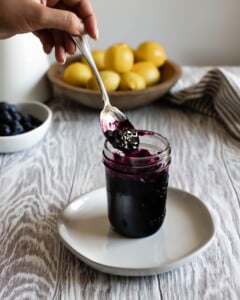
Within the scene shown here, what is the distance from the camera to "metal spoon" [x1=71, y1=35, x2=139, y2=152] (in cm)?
71

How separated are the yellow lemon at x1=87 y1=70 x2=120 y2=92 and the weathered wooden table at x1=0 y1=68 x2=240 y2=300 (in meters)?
0.07

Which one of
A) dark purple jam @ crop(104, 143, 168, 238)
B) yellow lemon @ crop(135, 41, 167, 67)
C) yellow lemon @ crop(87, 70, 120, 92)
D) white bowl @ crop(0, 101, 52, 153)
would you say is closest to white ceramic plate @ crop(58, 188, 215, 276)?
dark purple jam @ crop(104, 143, 168, 238)

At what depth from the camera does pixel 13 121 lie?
97cm

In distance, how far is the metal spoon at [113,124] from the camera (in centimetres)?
71

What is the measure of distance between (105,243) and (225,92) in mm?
484

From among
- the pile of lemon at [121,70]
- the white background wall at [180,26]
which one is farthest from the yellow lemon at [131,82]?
the white background wall at [180,26]

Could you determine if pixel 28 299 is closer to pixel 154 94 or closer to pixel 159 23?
pixel 154 94

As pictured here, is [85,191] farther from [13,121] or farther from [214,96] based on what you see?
[214,96]

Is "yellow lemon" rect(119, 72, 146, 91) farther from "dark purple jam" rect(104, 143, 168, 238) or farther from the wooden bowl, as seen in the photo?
"dark purple jam" rect(104, 143, 168, 238)

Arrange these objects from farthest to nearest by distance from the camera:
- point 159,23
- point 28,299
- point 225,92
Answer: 1. point 159,23
2. point 225,92
3. point 28,299

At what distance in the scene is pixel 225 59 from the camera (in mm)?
1453

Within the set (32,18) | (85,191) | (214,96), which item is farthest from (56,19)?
(214,96)

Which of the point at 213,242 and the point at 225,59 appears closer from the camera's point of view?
the point at 213,242

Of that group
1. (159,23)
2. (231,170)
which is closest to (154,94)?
(231,170)
